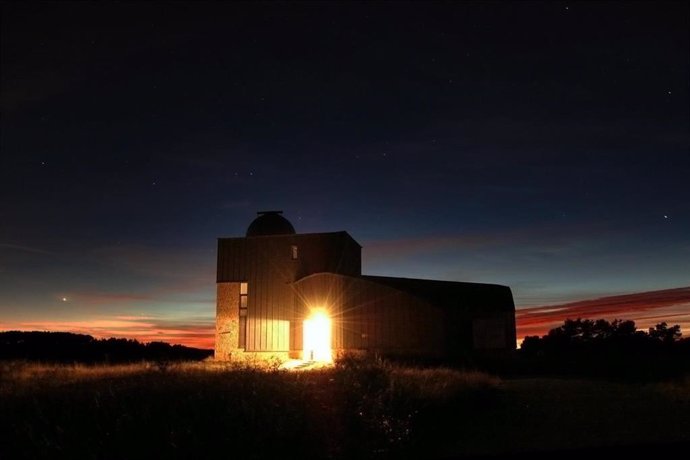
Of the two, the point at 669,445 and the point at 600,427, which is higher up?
the point at 669,445

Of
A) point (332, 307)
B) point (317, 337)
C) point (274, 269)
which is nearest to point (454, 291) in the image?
point (332, 307)

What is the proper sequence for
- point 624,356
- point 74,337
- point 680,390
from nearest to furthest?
1. point 680,390
2. point 624,356
3. point 74,337

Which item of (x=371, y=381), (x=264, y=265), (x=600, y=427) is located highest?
(x=264, y=265)

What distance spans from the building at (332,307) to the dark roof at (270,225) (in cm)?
14

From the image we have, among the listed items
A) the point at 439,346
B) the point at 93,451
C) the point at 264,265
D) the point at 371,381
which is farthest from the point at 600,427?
the point at 264,265

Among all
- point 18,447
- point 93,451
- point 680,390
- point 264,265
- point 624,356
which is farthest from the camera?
point 264,265

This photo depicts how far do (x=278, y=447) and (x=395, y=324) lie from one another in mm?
19334

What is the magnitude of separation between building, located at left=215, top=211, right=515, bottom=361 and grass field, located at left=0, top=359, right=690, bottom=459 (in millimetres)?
12461

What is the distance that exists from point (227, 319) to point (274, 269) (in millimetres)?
3594

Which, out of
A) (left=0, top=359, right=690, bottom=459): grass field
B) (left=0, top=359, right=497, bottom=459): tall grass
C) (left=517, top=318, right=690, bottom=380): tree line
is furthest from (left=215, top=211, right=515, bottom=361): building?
(left=0, top=359, right=497, bottom=459): tall grass

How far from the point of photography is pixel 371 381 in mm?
12969

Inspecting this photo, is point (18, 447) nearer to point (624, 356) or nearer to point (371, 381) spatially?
point (371, 381)

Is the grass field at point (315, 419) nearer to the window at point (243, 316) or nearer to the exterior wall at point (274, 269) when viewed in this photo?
the exterior wall at point (274, 269)

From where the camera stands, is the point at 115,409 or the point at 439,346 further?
the point at 439,346
